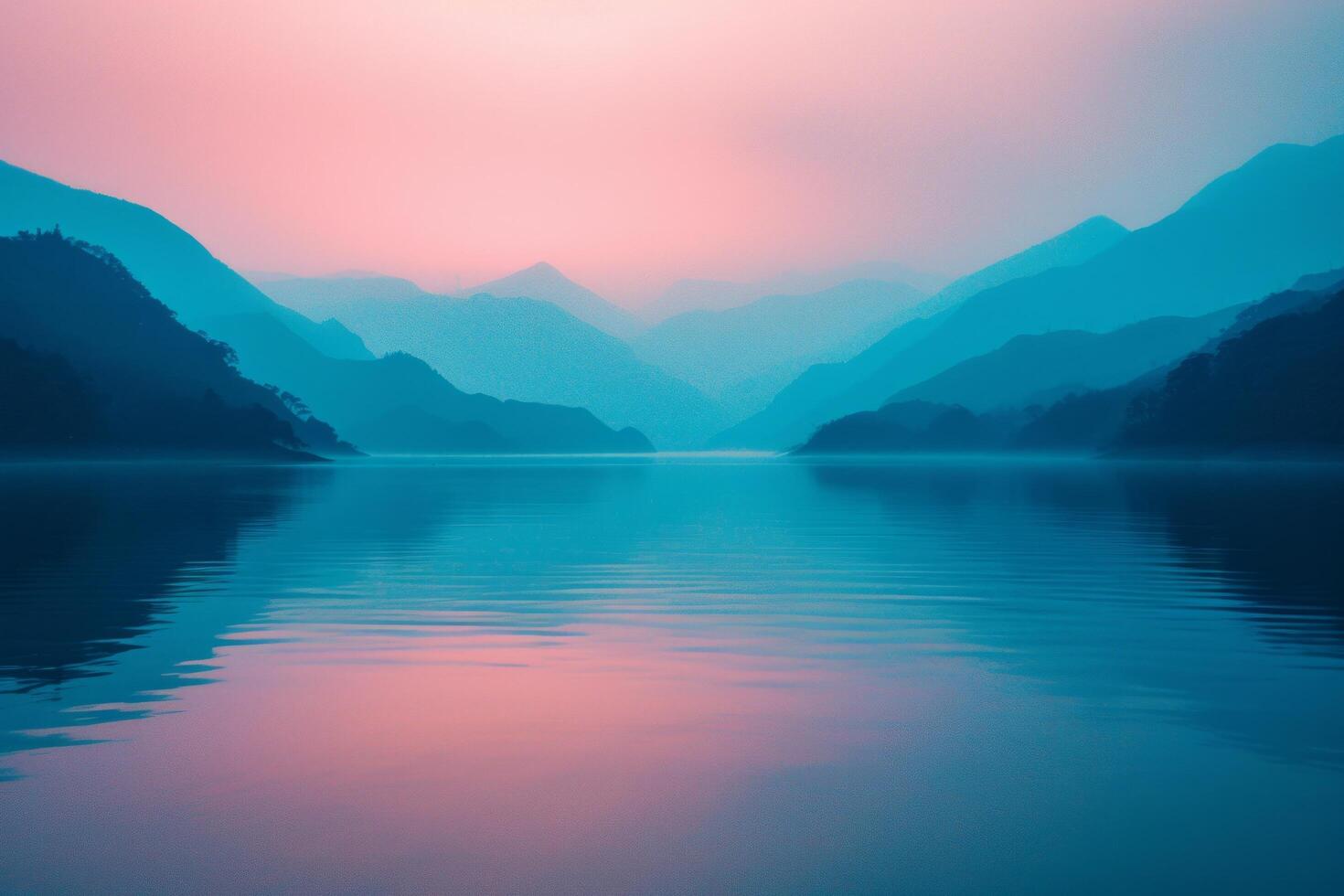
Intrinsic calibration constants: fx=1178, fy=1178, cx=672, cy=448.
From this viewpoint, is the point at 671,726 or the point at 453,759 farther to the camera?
the point at 671,726

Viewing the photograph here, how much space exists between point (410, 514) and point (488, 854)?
53.4 meters

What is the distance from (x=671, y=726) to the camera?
14.9m

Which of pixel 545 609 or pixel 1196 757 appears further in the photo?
pixel 545 609

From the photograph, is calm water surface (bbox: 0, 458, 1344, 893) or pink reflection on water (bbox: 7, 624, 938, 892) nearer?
calm water surface (bbox: 0, 458, 1344, 893)

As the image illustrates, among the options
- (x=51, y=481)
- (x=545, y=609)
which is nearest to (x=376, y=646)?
(x=545, y=609)

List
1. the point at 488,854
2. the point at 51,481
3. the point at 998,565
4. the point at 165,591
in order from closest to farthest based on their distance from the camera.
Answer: the point at 488,854 < the point at 165,591 < the point at 998,565 < the point at 51,481

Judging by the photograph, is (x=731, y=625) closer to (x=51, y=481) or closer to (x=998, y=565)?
(x=998, y=565)

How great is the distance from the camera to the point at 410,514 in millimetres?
62031

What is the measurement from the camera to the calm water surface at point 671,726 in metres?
9.98

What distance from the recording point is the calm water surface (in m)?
9.98

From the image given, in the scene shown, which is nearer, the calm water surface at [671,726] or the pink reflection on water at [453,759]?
the calm water surface at [671,726]

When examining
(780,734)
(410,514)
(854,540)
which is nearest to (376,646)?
(780,734)

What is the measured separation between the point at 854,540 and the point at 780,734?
31714mm

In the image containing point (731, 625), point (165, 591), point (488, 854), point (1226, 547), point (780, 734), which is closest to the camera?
point (488, 854)
